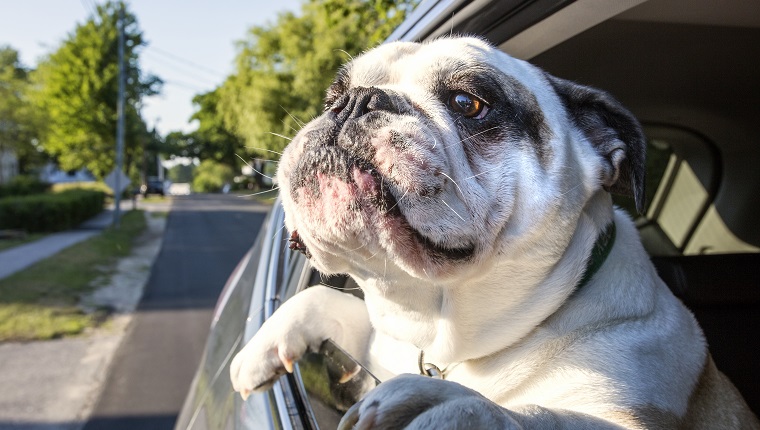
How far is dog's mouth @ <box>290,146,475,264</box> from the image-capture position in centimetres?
168

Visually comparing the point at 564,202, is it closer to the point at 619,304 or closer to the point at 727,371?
the point at 619,304

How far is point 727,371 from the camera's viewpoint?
2.86m

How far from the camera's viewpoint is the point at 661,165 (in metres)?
3.91

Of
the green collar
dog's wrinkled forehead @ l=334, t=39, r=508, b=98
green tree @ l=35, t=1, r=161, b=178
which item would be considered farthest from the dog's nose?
green tree @ l=35, t=1, r=161, b=178

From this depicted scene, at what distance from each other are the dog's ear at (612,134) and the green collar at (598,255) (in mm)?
147

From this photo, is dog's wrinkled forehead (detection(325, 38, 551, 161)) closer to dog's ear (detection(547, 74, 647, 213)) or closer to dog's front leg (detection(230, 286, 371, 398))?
dog's ear (detection(547, 74, 647, 213))

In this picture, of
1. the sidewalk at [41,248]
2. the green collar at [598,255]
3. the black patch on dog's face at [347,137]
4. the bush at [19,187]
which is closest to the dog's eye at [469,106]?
the black patch on dog's face at [347,137]

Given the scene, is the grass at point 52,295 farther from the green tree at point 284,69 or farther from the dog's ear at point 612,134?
the dog's ear at point 612,134

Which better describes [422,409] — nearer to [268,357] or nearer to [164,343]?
[268,357]

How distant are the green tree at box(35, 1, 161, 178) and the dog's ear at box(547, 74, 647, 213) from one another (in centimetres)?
4985

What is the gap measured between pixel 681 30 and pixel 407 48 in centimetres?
117

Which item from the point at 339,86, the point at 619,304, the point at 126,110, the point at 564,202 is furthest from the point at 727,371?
the point at 126,110

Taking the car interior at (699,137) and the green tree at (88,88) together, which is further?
the green tree at (88,88)

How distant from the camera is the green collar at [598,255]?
Result: 1.96m
